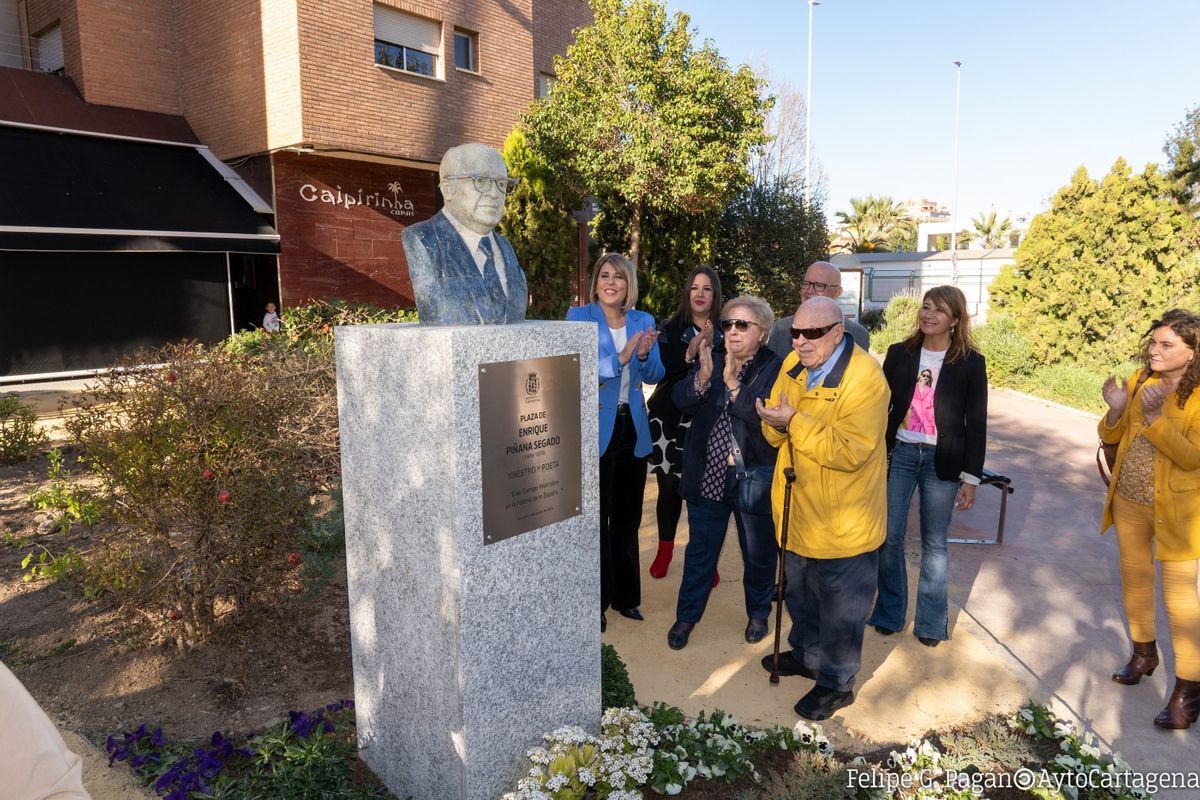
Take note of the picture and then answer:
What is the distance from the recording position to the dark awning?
10.7 meters

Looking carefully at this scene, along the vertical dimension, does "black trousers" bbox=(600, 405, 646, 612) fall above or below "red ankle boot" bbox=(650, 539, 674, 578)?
above

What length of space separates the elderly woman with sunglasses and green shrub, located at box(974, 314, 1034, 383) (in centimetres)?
1128

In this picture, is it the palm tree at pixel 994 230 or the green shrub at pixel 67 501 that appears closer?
the green shrub at pixel 67 501

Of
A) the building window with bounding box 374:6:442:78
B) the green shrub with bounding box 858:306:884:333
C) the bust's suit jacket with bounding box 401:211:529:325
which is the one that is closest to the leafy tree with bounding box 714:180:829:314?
the green shrub with bounding box 858:306:884:333

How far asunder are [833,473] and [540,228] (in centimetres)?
1234

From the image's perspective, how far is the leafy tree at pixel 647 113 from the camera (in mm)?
14398

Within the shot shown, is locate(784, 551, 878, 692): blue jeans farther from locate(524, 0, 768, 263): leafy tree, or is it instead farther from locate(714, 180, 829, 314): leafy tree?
locate(714, 180, 829, 314): leafy tree

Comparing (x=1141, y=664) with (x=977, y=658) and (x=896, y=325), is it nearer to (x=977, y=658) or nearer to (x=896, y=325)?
(x=977, y=658)

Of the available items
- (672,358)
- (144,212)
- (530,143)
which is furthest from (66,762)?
(530,143)

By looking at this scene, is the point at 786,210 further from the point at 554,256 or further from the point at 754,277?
the point at 554,256

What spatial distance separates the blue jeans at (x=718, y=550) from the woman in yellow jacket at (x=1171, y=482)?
1.72 m

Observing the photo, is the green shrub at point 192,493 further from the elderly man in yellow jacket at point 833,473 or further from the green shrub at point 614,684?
the elderly man in yellow jacket at point 833,473

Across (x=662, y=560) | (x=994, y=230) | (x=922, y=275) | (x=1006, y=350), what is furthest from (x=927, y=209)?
(x=662, y=560)

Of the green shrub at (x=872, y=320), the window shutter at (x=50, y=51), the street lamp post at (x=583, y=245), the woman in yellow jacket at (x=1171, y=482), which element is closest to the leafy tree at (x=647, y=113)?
the street lamp post at (x=583, y=245)
